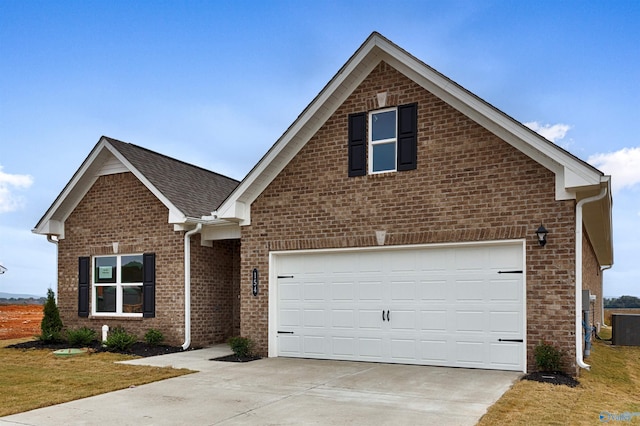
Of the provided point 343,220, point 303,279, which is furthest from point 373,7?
point 303,279

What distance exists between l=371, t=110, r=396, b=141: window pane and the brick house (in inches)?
0.9

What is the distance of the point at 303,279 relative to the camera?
12961mm

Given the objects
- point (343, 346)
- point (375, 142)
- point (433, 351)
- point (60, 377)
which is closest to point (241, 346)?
point (343, 346)

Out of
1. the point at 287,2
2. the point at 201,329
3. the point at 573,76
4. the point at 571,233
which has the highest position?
the point at 287,2

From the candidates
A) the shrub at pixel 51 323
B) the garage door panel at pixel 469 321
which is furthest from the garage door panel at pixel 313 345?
the shrub at pixel 51 323

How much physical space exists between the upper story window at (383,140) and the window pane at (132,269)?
7197 millimetres

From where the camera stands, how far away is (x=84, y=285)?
16609mm

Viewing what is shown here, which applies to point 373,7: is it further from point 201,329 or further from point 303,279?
point 201,329

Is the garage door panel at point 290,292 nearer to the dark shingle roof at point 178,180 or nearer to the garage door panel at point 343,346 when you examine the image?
the garage door panel at point 343,346

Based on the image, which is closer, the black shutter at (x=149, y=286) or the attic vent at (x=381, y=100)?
the attic vent at (x=381, y=100)

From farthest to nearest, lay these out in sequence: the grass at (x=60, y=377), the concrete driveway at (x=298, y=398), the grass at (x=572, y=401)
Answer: the grass at (x=60, y=377) → the concrete driveway at (x=298, y=398) → the grass at (x=572, y=401)

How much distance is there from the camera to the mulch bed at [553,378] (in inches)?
372

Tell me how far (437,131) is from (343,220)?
276cm

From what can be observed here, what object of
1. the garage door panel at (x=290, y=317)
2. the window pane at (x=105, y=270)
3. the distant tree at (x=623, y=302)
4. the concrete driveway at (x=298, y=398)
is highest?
the window pane at (x=105, y=270)
